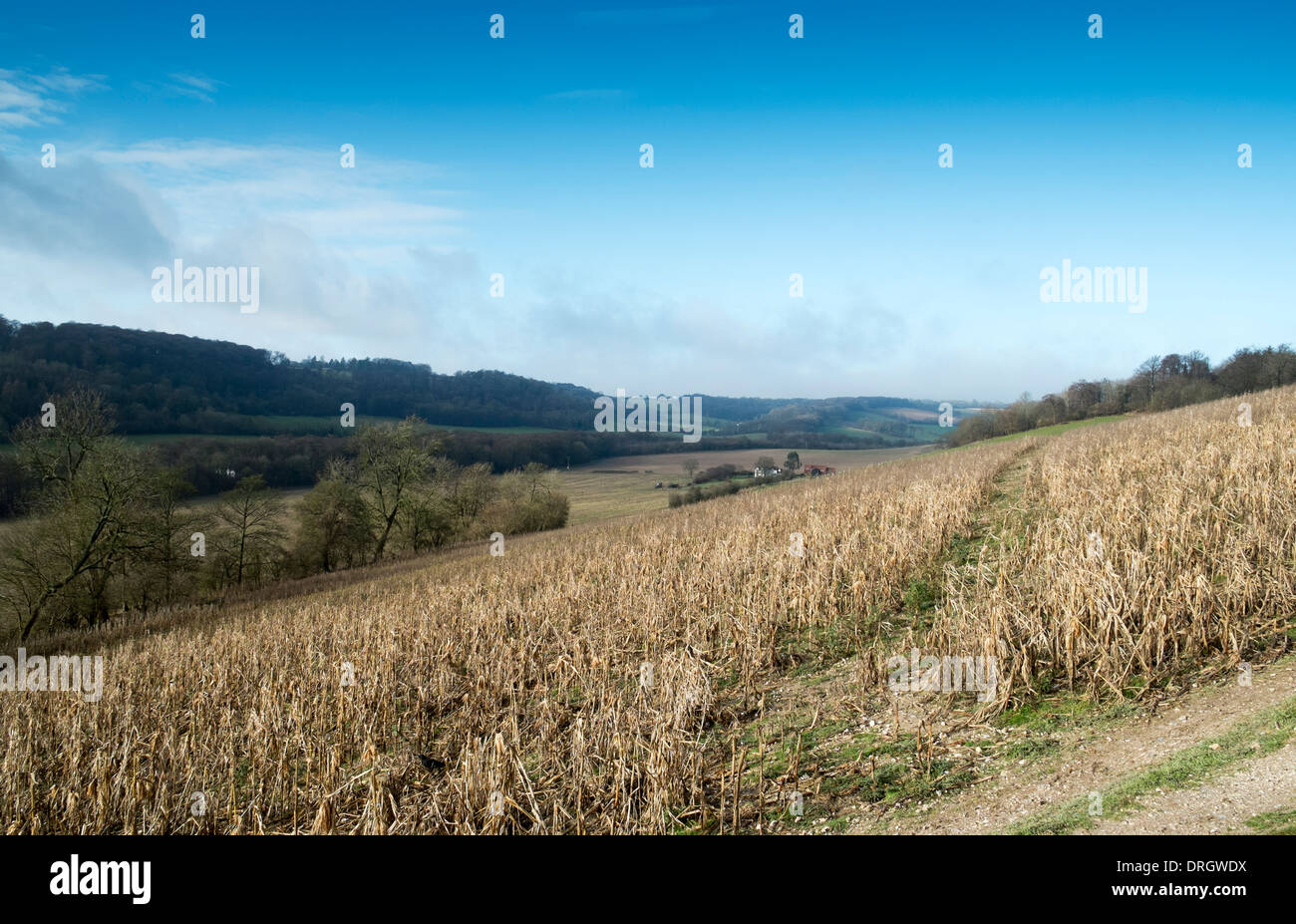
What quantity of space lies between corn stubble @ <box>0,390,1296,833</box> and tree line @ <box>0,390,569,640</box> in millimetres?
19979

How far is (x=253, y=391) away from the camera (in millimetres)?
130750

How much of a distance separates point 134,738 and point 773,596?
356 inches

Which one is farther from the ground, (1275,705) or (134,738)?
(1275,705)

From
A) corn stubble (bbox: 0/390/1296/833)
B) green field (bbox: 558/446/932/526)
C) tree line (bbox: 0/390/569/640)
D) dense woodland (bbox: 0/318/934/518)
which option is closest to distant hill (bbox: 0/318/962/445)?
dense woodland (bbox: 0/318/934/518)

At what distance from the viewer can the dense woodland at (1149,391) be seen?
2295 inches

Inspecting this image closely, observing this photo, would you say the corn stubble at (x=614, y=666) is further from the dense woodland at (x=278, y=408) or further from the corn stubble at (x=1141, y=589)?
the dense woodland at (x=278, y=408)

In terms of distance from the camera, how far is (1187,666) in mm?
6258

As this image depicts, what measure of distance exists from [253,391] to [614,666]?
5826 inches

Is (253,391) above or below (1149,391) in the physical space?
above

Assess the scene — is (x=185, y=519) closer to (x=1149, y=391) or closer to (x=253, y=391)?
(x=1149, y=391)

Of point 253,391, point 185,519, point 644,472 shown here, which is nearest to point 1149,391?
point 644,472
